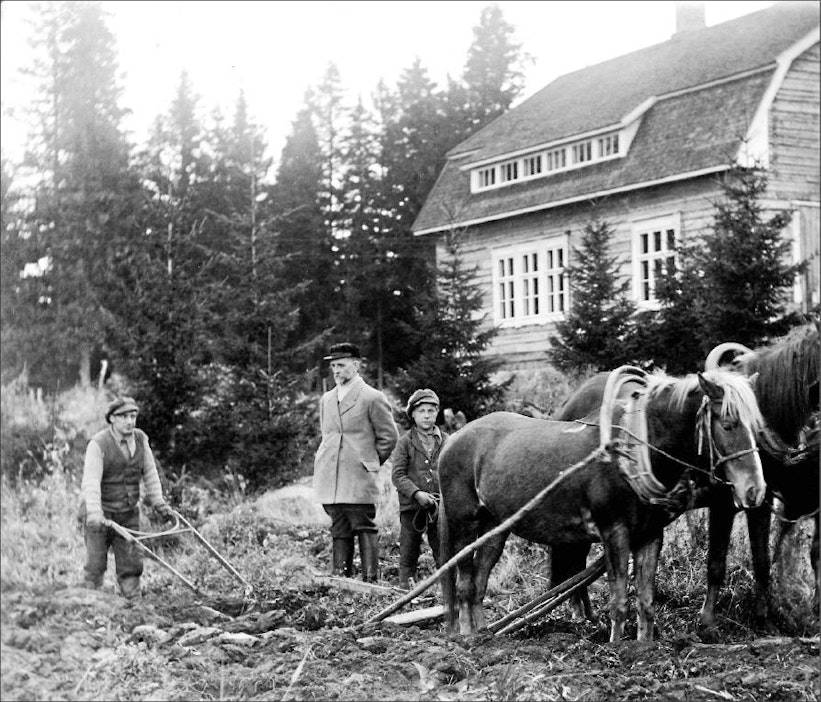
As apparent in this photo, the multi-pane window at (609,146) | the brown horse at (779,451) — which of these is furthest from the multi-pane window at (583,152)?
the brown horse at (779,451)

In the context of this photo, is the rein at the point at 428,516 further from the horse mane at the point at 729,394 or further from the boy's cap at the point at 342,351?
the horse mane at the point at 729,394

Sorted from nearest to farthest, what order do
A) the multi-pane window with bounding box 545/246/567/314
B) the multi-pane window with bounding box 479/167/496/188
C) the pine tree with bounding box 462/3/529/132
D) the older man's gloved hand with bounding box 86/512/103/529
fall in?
the older man's gloved hand with bounding box 86/512/103/529
the pine tree with bounding box 462/3/529/132
the multi-pane window with bounding box 545/246/567/314
the multi-pane window with bounding box 479/167/496/188

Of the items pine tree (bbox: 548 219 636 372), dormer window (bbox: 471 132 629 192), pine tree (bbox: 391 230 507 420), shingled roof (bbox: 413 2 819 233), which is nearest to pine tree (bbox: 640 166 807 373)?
pine tree (bbox: 548 219 636 372)

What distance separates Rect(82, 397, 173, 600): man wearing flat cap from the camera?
8453mm

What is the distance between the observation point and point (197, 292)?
600 inches

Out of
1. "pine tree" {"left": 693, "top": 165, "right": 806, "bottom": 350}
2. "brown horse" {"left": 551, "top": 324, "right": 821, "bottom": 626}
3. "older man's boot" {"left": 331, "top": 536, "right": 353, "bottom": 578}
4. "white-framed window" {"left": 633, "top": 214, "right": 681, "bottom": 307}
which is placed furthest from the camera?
"white-framed window" {"left": 633, "top": 214, "right": 681, "bottom": 307}

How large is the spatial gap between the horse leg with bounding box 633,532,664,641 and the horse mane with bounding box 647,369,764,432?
2.86 ft

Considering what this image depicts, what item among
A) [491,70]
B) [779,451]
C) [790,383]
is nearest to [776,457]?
[779,451]

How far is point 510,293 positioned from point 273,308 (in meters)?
9.39

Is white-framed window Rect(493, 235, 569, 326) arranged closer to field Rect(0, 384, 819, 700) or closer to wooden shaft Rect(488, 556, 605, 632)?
field Rect(0, 384, 819, 700)

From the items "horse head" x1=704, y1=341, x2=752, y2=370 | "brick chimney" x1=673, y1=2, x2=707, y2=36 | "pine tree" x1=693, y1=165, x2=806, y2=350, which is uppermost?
"brick chimney" x1=673, y1=2, x2=707, y2=36

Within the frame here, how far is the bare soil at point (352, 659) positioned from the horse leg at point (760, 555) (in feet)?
0.58

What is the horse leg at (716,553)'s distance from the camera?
7070 mm

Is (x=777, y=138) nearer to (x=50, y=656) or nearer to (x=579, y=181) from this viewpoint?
(x=579, y=181)
